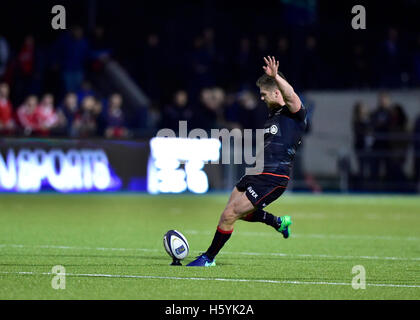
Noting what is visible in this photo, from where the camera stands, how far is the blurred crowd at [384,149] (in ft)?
81.1

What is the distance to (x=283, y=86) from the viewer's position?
9.41 meters

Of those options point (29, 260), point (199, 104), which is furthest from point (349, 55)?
point (29, 260)

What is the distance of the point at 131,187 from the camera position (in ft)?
74.5

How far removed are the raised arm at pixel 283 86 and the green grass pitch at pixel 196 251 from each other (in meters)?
1.73

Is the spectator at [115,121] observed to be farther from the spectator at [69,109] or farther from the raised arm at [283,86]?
the raised arm at [283,86]

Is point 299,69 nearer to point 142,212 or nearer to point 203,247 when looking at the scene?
point 142,212

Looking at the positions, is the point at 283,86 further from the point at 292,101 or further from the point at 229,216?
the point at 229,216

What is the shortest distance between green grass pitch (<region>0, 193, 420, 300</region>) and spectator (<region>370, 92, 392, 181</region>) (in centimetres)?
430

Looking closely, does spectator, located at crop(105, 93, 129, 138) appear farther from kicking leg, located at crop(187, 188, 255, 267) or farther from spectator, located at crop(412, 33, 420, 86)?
kicking leg, located at crop(187, 188, 255, 267)

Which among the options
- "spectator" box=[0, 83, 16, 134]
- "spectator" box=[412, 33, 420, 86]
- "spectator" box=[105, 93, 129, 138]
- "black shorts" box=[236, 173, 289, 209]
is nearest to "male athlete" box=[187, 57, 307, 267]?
"black shorts" box=[236, 173, 289, 209]

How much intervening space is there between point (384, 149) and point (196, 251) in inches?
570
